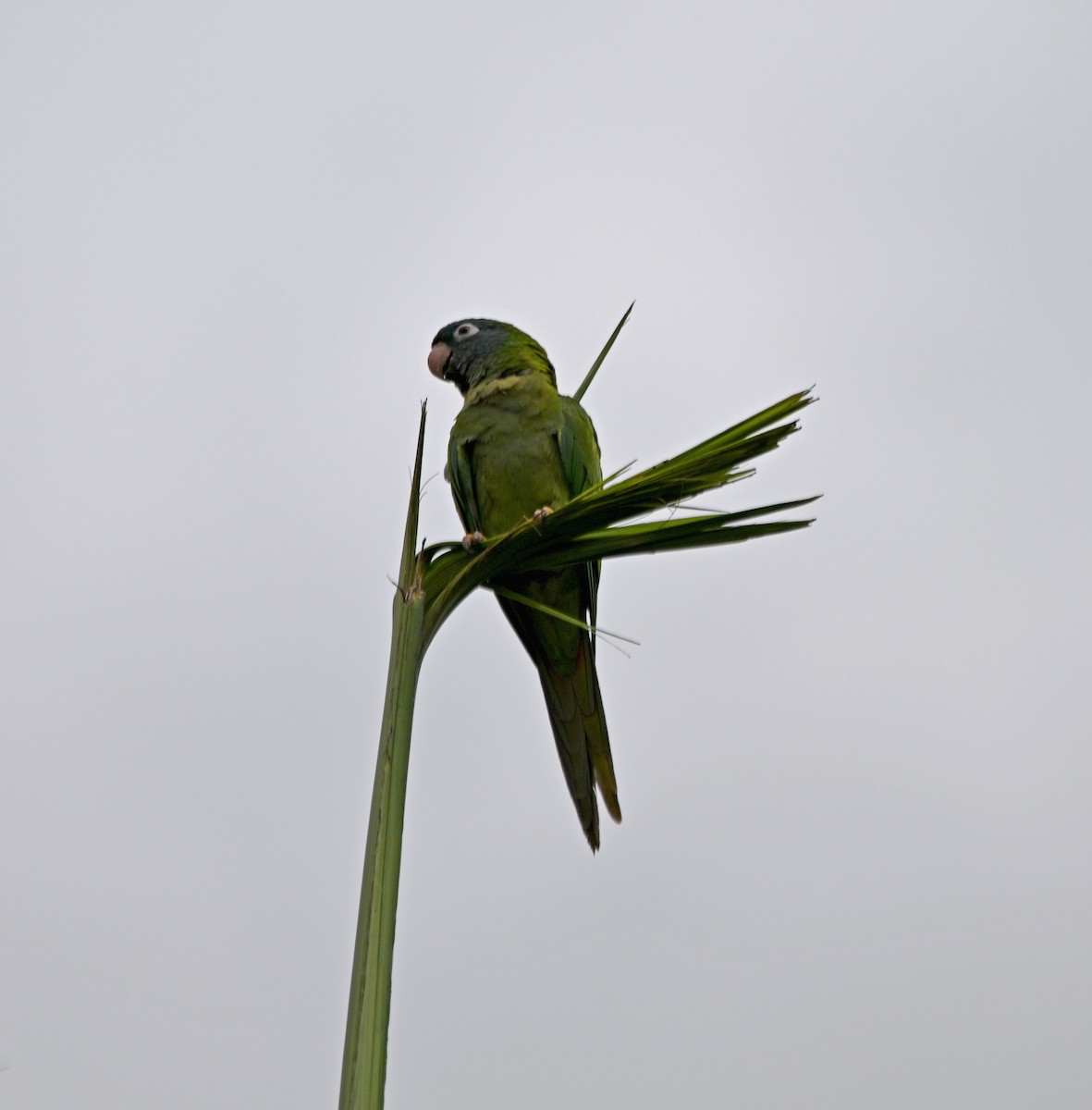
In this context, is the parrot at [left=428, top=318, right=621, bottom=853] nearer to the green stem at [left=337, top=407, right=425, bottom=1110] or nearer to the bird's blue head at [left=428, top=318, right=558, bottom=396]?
the bird's blue head at [left=428, top=318, right=558, bottom=396]

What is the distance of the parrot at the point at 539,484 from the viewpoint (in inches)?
125

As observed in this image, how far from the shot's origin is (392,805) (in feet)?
5.20

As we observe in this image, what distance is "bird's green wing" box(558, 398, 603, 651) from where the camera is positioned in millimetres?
3498

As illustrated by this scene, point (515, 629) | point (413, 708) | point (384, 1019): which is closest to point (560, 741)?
point (515, 629)

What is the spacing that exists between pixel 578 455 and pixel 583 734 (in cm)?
92

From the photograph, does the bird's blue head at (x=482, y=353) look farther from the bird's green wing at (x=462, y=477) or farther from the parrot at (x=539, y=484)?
the bird's green wing at (x=462, y=477)

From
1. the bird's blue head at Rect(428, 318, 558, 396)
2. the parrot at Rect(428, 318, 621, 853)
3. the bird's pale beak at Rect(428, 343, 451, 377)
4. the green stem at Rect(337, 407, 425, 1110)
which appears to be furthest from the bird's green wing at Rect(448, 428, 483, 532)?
the green stem at Rect(337, 407, 425, 1110)

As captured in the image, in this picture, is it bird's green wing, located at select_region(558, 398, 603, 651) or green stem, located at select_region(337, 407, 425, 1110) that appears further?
bird's green wing, located at select_region(558, 398, 603, 651)

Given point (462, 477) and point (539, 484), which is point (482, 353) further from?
point (539, 484)

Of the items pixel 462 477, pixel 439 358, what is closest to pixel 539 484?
pixel 462 477

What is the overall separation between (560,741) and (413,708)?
149cm

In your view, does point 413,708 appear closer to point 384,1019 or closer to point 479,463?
point 384,1019

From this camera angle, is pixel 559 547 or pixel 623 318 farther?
pixel 623 318

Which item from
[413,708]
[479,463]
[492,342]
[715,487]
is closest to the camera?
[413,708]
